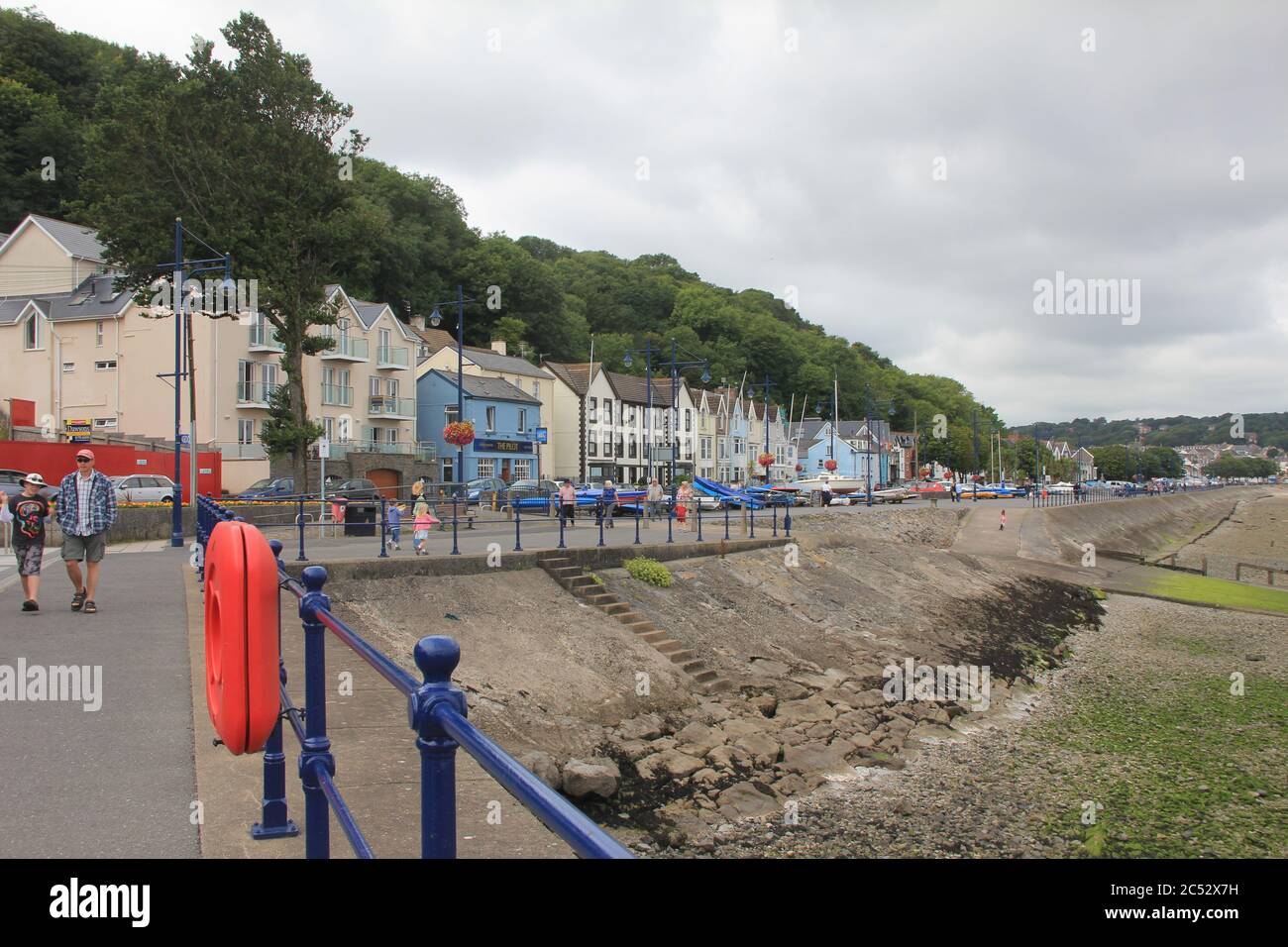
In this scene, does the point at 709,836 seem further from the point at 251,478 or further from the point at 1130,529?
the point at 1130,529

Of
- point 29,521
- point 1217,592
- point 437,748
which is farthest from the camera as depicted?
point 1217,592

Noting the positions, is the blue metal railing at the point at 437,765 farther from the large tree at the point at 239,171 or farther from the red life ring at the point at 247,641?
the large tree at the point at 239,171

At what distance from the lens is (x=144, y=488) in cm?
3216

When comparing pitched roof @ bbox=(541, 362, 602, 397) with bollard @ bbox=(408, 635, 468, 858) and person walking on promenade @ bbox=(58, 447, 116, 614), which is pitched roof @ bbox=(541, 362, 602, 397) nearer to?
person walking on promenade @ bbox=(58, 447, 116, 614)

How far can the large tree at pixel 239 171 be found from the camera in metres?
30.1

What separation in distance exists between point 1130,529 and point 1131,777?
59.8 meters

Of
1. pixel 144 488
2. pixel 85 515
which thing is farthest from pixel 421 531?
pixel 144 488

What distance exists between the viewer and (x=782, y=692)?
1758 centimetres

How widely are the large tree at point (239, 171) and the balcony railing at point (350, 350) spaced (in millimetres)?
20539

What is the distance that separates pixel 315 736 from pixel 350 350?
5361 cm

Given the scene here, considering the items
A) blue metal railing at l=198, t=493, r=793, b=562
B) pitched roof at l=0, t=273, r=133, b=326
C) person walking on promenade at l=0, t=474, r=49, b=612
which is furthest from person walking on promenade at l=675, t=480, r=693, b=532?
pitched roof at l=0, t=273, r=133, b=326

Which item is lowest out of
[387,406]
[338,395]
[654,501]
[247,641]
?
[654,501]

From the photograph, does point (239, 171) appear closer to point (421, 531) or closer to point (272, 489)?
point (272, 489)
